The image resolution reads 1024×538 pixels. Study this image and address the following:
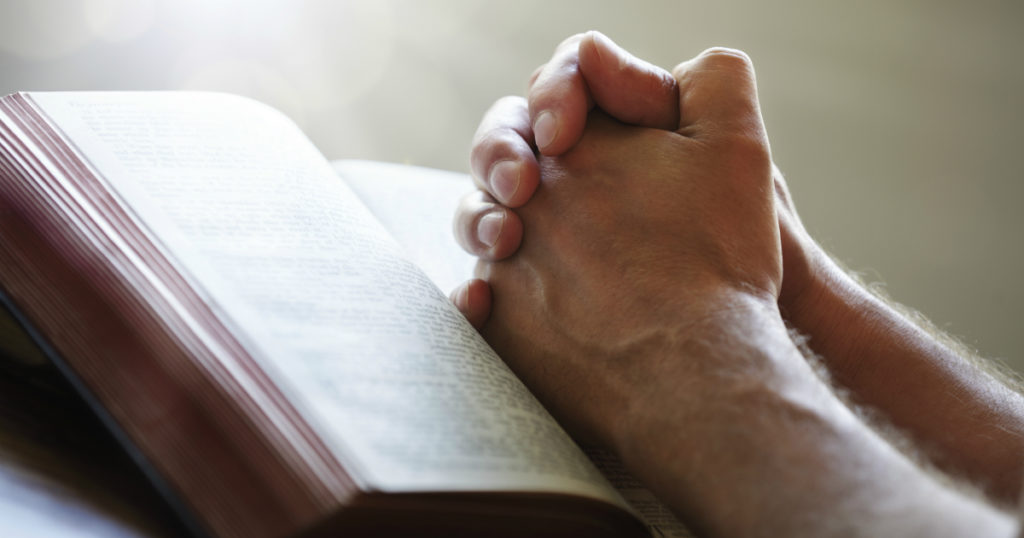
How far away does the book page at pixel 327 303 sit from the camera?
0.35 m

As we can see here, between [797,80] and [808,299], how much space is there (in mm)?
929

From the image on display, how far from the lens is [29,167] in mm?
449

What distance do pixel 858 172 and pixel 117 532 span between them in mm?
1467

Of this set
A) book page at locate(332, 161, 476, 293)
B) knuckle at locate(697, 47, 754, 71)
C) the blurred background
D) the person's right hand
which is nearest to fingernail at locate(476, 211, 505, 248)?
the person's right hand

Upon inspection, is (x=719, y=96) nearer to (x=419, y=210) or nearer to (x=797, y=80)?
(x=419, y=210)

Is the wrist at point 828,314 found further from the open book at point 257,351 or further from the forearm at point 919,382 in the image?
the open book at point 257,351

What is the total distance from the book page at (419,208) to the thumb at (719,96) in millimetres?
284

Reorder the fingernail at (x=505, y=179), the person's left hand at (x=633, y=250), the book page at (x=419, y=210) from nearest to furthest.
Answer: the person's left hand at (x=633, y=250)
the fingernail at (x=505, y=179)
the book page at (x=419, y=210)

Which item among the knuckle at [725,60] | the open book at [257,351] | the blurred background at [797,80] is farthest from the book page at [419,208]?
the blurred background at [797,80]

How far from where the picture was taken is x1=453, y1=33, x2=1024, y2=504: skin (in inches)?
23.6

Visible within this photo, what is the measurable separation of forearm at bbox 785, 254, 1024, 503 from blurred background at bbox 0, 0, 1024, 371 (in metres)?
0.82

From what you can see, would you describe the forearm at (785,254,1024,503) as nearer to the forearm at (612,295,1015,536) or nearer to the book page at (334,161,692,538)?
the forearm at (612,295,1015,536)

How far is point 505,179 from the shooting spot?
0.61m

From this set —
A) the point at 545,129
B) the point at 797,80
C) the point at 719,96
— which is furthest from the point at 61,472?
the point at 797,80
